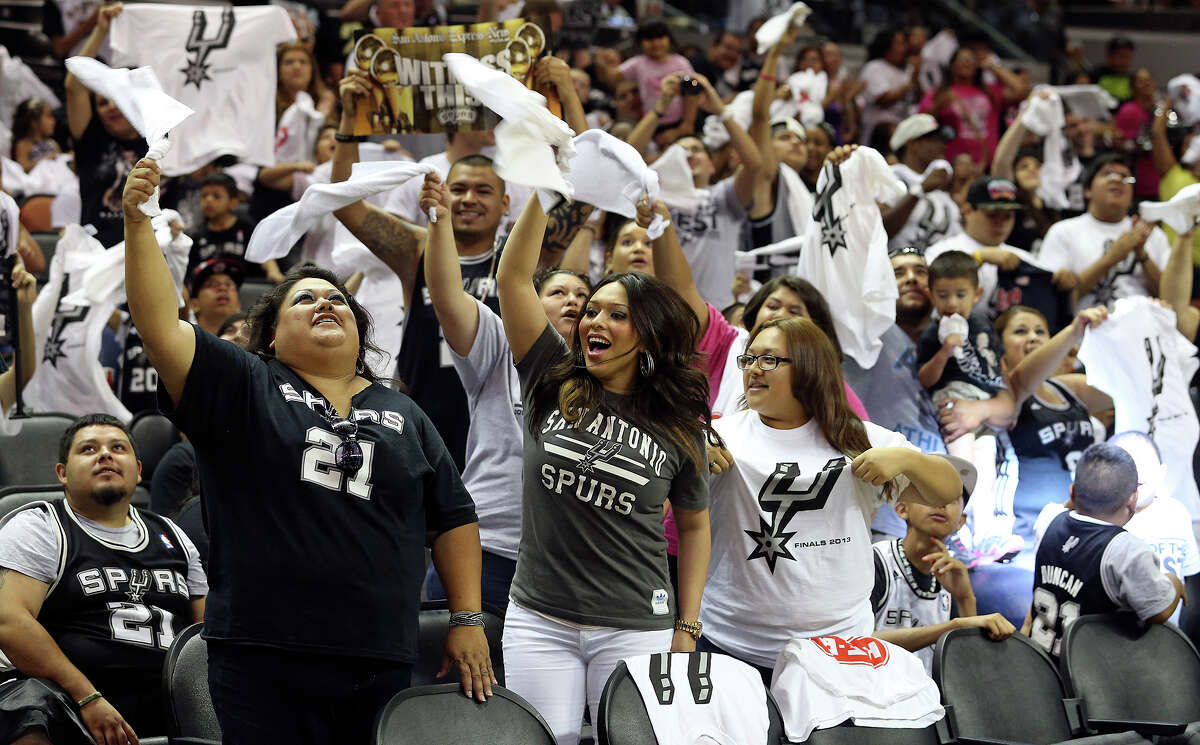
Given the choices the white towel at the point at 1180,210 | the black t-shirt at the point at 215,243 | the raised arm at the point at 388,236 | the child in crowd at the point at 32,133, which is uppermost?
the child in crowd at the point at 32,133

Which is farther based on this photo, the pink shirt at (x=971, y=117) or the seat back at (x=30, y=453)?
the pink shirt at (x=971, y=117)

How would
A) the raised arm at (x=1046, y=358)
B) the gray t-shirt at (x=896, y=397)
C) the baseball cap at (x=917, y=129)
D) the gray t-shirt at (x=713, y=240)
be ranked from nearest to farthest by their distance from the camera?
1. the gray t-shirt at (x=896, y=397)
2. the raised arm at (x=1046, y=358)
3. the gray t-shirt at (x=713, y=240)
4. the baseball cap at (x=917, y=129)

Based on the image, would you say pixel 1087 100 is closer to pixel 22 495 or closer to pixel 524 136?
pixel 524 136

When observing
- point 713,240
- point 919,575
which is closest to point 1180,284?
point 713,240

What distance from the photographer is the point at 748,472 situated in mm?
3547

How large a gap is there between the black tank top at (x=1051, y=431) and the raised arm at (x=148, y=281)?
12.3ft

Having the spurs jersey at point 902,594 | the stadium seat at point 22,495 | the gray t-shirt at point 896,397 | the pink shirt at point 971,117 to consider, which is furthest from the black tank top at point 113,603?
the pink shirt at point 971,117

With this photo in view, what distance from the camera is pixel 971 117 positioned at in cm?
1004

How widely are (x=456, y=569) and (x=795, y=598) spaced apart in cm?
100

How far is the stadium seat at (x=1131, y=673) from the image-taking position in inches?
158

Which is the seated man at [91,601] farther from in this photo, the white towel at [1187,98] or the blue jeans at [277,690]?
the white towel at [1187,98]

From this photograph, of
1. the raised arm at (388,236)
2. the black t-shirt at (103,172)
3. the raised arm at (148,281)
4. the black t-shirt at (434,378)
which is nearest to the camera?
the raised arm at (148,281)

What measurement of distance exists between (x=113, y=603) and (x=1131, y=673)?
122 inches

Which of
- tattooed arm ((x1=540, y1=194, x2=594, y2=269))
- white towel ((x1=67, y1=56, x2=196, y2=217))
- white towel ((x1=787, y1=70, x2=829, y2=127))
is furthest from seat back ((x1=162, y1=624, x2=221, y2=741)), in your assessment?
white towel ((x1=787, y1=70, x2=829, y2=127))
